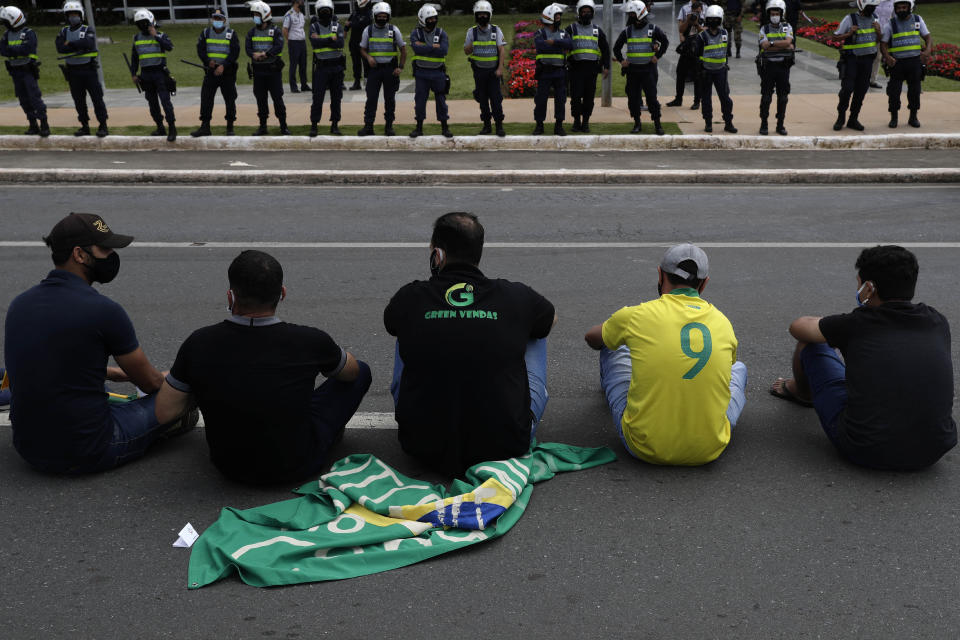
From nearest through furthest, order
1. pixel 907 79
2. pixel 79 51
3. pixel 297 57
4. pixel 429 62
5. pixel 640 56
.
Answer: pixel 79 51 < pixel 429 62 < pixel 640 56 < pixel 907 79 < pixel 297 57

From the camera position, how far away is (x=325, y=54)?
15148mm

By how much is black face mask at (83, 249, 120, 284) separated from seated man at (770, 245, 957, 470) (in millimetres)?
3627

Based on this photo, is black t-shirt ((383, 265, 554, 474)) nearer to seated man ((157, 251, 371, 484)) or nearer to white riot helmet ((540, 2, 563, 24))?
seated man ((157, 251, 371, 484))

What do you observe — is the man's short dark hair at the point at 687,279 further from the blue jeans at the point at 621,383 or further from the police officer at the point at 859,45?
the police officer at the point at 859,45

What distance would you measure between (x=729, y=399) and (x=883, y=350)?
77 cm

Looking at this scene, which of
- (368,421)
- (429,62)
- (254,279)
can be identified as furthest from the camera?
(429,62)

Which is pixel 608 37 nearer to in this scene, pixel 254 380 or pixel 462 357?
pixel 462 357

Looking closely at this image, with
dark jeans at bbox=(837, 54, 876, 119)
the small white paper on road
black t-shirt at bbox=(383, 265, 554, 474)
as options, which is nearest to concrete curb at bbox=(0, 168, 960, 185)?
dark jeans at bbox=(837, 54, 876, 119)

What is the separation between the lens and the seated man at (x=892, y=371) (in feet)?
14.8

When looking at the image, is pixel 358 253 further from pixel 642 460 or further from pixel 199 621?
pixel 199 621

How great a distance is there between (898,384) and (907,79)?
12533 mm

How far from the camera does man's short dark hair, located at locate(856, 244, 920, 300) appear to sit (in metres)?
4.53

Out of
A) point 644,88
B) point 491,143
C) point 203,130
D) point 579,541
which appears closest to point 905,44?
point 644,88

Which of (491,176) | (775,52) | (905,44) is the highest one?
(905,44)
